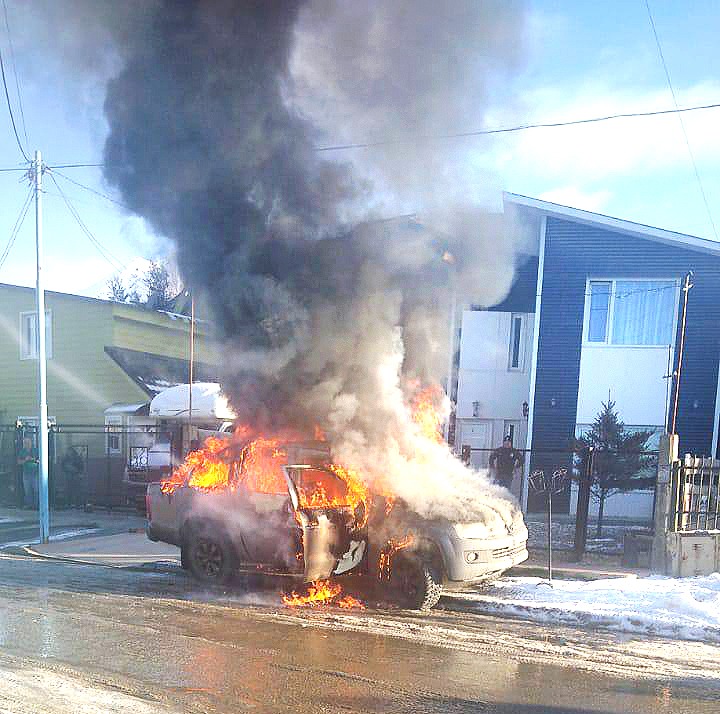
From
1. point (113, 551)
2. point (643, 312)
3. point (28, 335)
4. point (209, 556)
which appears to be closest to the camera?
point (209, 556)

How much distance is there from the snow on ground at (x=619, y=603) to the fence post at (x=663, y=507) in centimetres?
48

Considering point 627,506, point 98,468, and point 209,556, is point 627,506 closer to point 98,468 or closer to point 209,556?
point 209,556

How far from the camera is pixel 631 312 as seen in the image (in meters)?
15.9

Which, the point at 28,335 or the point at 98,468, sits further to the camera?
the point at 28,335

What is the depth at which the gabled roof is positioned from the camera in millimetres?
14938

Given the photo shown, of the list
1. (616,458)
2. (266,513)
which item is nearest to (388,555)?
(266,513)

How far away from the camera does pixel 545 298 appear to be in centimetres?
1633

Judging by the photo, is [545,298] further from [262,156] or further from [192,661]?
[192,661]

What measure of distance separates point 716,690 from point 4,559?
9666mm

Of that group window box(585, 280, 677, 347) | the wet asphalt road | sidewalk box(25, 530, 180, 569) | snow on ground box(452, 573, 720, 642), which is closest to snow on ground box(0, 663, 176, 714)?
the wet asphalt road

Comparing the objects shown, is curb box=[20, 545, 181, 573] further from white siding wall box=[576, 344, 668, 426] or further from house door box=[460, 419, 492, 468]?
white siding wall box=[576, 344, 668, 426]

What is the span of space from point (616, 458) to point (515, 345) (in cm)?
423

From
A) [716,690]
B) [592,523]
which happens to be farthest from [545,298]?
[716,690]

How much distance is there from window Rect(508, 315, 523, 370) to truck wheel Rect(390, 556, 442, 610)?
10978mm
